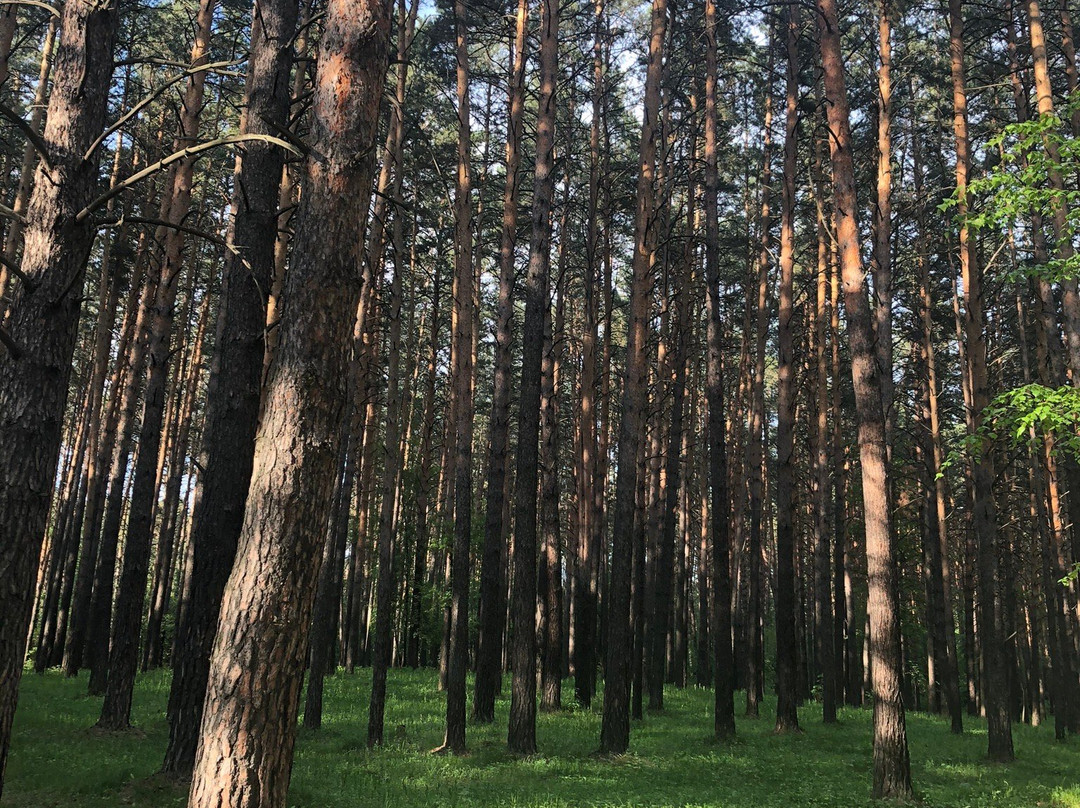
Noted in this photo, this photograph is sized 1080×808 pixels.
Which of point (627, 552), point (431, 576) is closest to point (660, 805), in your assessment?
point (627, 552)

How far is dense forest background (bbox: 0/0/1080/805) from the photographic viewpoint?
4.72 m

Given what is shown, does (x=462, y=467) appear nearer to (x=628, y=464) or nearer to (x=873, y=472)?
(x=628, y=464)

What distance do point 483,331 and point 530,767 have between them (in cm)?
2441

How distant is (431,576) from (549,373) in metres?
12.7

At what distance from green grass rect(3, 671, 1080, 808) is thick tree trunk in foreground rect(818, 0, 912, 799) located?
768mm

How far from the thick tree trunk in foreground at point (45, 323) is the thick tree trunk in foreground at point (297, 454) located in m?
2.28

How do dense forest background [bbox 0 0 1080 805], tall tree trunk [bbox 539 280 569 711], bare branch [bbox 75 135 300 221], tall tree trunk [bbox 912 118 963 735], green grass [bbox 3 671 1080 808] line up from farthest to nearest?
Result: tall tree trunk [bbox 912 118 963 735]
tall tree trunk [bbox 539 280 569 711]
green grass [bbox 3 671 1080 808]
dense forest background [bbox 0 0 1080 805]
bare branch [bbox 75 135 300 221]

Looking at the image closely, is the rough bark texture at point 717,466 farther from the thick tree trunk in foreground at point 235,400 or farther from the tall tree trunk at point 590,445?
the thick tree trunk in foreground at point 235,400

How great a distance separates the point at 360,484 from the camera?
27.1 metres

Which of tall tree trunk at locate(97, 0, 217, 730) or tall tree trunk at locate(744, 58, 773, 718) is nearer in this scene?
tall tree trunk at locate(97, 0, 217, 730)

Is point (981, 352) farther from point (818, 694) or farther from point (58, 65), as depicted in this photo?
point (818, 694)

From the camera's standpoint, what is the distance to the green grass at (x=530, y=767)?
317 inches

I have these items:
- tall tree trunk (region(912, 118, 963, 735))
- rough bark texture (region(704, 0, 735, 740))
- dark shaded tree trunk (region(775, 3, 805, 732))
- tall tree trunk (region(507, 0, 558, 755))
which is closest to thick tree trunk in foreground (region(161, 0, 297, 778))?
tall tree trunk (region(507, 0, 558, 755))

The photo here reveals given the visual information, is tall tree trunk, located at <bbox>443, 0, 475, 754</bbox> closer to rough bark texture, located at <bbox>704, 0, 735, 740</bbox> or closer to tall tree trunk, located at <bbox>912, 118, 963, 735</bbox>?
rough bark texture, located at <bbox>704, 0, 735, 740</bbox>
